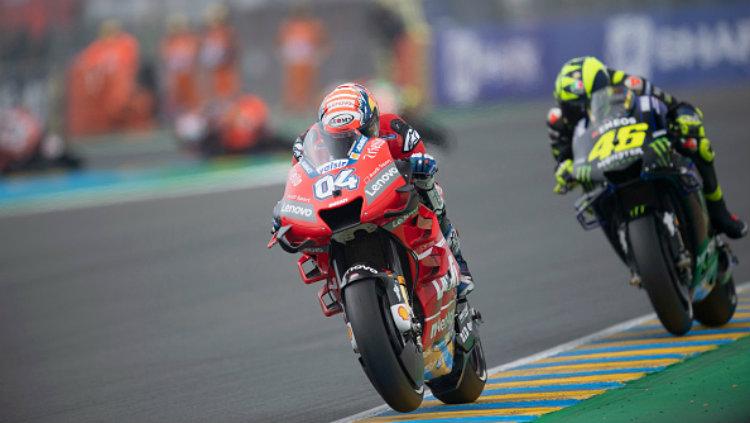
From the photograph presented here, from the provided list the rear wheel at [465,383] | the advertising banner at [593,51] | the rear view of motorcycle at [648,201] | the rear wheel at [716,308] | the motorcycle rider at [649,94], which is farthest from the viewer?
the advertising banner at [593,51]

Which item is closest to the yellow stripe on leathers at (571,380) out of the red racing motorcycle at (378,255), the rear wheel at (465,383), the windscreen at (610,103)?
the rear wheel at (465,383)

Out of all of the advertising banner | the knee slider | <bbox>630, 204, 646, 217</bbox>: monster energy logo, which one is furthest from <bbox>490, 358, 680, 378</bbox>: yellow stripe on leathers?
the advertising banner

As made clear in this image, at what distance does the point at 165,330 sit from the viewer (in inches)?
399

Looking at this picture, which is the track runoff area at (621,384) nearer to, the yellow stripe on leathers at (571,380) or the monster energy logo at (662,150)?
the yellow stripe on leathers at (571,380)

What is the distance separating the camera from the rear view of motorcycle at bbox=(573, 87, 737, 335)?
25.5 feet

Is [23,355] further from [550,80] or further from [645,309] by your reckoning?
[550,80]

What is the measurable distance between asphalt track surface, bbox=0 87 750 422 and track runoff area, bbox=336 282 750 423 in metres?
0.41

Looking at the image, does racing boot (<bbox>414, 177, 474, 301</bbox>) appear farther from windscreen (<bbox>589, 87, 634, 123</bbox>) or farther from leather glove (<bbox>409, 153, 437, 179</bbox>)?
windscreen (<bbox>589, 87, 634, 123</bbox>)

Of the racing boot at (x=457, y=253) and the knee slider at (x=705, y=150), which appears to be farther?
the knee slider at (x=705, y=150)

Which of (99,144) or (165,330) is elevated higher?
(165,330)

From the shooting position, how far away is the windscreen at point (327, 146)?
6.27 meters

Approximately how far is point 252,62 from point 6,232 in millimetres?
15508

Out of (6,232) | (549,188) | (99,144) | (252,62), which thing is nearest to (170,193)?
(6,232)

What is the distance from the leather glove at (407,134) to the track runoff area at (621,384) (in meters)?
1.30
